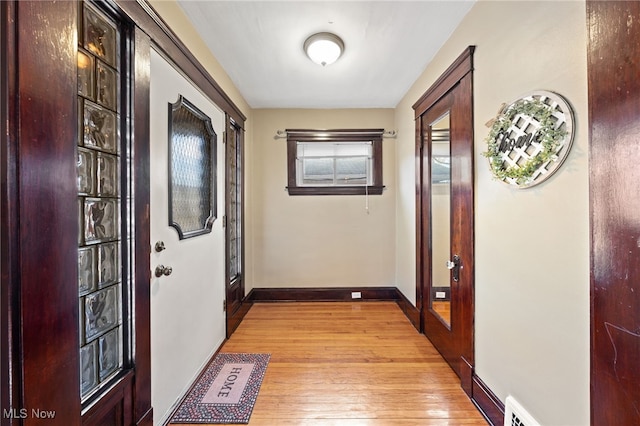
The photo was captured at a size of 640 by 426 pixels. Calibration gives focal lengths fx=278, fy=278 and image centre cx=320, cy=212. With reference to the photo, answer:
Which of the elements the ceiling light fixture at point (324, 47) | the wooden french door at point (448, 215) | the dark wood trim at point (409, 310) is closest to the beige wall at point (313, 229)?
the dark wood trim at point (409, 310)

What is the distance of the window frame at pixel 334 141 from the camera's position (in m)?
3.74

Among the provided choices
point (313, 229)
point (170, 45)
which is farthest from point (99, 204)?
point (313, 229)

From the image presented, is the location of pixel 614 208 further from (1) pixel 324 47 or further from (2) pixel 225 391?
(2) pixel 225 391

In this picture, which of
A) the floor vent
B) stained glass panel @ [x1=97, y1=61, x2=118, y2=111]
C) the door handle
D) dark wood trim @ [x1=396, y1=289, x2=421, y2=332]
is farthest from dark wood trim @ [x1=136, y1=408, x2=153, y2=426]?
dark wood trim @ [x1=396, y1=289, x2=421, y2=332]

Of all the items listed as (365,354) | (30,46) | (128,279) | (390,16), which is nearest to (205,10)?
(390,16)

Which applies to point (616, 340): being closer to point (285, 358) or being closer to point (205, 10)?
point (285, 358)

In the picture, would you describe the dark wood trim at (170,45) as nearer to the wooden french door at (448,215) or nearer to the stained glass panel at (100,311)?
the stained glass panel at (100,311)

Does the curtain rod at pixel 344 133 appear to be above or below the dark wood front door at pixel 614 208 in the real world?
above

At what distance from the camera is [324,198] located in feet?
12.4

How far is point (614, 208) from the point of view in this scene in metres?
0.89

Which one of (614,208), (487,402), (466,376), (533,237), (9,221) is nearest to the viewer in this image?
(9,221)

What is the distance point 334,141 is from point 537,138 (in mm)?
2685

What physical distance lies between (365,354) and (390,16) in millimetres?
2656
